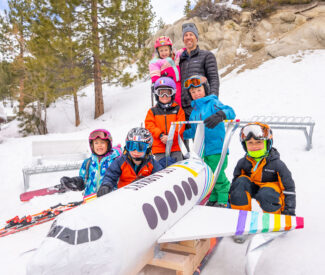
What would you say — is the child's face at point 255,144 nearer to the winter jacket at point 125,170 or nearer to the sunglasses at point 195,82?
the sunglasses at point 195,82

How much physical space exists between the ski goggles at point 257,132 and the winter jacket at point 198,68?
0.86 m

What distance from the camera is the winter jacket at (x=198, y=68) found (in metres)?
3.74

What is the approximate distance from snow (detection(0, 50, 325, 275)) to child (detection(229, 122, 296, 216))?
417 millimetres

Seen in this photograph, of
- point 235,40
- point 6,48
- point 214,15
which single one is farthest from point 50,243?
point 6,48

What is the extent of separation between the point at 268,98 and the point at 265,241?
8.12 m

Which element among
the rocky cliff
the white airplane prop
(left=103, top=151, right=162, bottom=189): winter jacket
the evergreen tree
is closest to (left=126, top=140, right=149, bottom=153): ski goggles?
(left=103, top=151, right=162, bottom=189): winter jacket

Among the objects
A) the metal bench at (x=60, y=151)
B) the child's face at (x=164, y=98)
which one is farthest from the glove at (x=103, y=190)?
the metal bench at (x=60, y=151)

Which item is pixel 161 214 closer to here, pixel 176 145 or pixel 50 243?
pixel 50 243

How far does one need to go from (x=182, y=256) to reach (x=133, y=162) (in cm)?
131

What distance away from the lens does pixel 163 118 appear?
365 cm

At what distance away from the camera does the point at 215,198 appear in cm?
363

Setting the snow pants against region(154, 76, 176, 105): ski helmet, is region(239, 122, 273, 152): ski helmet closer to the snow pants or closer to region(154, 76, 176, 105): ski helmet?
the snow pants

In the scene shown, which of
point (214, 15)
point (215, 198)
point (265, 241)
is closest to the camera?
point (265, 241)

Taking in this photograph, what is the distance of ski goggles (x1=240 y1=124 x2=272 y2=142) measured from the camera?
9.75 ft
